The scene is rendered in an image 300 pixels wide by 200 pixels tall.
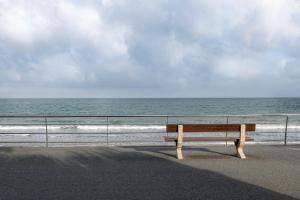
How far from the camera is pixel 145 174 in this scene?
18.4 ft

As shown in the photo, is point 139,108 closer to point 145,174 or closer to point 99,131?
point 99,131

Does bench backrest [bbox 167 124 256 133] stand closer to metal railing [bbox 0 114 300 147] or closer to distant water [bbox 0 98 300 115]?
metal railing [bbox 0 114 300 147]

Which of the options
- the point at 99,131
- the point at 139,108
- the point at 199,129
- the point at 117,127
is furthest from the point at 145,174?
the point at 139,108

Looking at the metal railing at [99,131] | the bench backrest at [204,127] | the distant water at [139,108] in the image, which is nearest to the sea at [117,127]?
the metal railing at [99,131]

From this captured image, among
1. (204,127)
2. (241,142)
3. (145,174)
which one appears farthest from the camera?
(241,142)

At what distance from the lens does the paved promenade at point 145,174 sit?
4.58 metres

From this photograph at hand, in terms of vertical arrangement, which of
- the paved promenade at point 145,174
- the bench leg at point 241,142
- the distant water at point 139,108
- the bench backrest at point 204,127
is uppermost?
the bench backrest at point 204,127

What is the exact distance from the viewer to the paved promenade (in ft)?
15.0

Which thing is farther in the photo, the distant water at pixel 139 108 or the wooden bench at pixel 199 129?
the distant water at pixel 139 108

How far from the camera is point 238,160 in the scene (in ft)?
22.6

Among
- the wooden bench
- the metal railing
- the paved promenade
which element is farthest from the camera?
the metal railing

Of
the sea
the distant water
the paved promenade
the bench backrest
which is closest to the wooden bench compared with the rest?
the bench backrest

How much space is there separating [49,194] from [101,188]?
0.81 metres

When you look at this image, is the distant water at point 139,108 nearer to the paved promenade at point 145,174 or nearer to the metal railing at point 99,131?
the metal railing at point 99,131
